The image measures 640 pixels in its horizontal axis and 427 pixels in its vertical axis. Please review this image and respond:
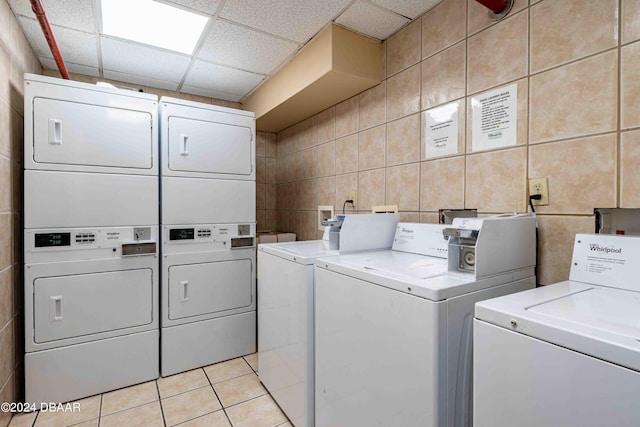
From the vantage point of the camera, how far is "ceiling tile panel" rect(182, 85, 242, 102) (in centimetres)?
312

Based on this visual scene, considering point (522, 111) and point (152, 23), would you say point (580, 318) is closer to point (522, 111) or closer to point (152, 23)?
point (522, 111)

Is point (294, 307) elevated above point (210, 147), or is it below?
below

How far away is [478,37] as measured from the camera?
160 centimetres

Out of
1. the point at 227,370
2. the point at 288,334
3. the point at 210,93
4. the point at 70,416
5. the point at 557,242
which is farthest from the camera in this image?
the point at 210,93

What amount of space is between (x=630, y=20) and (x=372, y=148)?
1.36 m

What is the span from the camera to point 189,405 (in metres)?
1.94

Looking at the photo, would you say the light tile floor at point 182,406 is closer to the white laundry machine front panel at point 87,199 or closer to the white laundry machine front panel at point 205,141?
the white laundry machine front panel at point 87,199

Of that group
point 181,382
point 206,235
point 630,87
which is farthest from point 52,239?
point 630,87

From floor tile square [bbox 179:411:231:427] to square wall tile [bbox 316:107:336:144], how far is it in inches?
82.5

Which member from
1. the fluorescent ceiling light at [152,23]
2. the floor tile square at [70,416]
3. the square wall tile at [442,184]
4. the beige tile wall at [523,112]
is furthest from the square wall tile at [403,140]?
the floor tile square at [70,416]

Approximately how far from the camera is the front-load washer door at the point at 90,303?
192 centimetres

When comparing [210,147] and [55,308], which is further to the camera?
[210,147]

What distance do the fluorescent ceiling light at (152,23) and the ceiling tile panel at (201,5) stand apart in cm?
7

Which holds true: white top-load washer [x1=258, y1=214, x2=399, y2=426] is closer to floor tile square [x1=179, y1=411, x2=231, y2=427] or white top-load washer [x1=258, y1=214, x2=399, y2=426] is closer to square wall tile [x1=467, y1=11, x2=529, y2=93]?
floor tile square [x1=179, y1=411, x2=231, y2=427]
